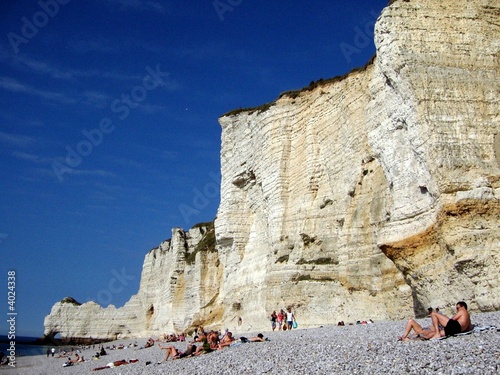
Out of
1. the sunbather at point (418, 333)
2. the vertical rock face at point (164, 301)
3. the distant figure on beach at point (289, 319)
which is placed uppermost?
the vertical rock face at point (164, 301)

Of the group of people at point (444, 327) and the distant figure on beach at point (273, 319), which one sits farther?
the distant figure on beach at point (273, 319)

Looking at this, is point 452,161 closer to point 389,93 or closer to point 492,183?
point 492,183

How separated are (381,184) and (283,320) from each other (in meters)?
6.40

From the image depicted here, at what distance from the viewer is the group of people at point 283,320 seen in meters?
20.0

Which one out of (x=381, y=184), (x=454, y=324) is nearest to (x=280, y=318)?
(x=381, y=184)

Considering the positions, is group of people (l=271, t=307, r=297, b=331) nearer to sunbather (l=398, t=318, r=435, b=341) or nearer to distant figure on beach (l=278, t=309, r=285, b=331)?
distant figure on beach (l=278, t=309, r=285, b=331)

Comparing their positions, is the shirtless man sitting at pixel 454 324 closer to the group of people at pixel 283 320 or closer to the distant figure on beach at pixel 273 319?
the group of people at pixel 283 320

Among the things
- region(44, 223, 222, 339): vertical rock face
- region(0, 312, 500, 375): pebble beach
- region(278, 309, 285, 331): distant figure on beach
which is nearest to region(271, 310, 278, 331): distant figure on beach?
region(278, 309, 285, 331): distant figure on beach

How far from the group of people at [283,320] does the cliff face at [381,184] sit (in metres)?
0.48

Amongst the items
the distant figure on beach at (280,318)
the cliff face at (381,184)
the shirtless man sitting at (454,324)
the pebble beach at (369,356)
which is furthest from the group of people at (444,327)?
the distant figure on beach at (280,318)

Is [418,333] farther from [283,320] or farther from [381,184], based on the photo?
[283,320]

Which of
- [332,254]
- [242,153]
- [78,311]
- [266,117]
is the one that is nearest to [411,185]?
[332,254]

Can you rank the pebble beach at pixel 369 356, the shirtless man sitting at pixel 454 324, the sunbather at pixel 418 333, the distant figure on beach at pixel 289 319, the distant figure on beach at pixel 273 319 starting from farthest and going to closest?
the distant figure on beach at pixel 273 319 < the distant figure on beach at pixel 289 319 < the sunbather at pixel 418 333 < the shirtless man sitting at pixel 454 324 < the pebble beach at pixel 369 356

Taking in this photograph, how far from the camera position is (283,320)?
20.6 meters
